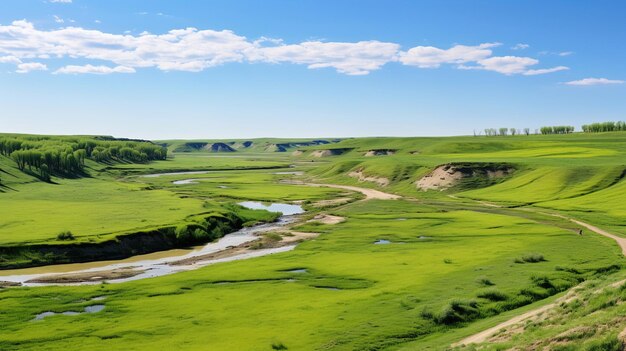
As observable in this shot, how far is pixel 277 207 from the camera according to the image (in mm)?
111938

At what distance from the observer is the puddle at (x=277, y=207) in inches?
4079

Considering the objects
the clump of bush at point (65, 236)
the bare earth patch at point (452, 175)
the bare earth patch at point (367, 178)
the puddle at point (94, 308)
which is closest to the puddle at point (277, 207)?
the bare earth patch at point (452, 175)

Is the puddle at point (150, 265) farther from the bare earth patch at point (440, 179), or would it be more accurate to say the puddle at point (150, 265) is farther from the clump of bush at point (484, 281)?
the bare earth patch at point (440, 179)

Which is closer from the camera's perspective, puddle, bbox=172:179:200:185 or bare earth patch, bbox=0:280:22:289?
bare earth patch, bbox=0:280:22:289

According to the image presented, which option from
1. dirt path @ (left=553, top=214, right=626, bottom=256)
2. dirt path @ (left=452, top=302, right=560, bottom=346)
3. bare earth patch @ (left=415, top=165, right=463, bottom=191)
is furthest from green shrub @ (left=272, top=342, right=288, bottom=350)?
bare earth patch @ (left=415, top=165, right=463, bottom=191)

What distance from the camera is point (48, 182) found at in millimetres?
147000

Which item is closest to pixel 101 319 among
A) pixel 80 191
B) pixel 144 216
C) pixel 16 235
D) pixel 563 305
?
pixel 563 305

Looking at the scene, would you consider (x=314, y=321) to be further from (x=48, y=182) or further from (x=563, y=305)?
(x=48, y=182)

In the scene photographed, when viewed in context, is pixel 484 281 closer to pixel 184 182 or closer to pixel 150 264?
pixel 150 264

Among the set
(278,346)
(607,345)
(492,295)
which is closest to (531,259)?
(492,295)

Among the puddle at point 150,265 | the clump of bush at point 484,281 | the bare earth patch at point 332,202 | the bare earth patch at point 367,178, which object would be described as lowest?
the puddle at point 150,265

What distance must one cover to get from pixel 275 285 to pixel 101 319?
15065 millimetres

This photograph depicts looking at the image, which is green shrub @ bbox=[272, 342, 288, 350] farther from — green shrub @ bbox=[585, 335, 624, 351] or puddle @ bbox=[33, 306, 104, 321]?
green shrub @ bbox=[585, 335, 624, 351]

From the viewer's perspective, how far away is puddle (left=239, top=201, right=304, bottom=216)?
104 metres
